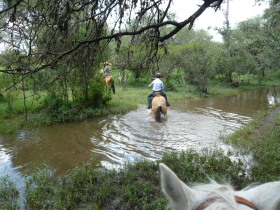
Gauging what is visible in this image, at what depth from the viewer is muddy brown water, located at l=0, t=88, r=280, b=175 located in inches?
233

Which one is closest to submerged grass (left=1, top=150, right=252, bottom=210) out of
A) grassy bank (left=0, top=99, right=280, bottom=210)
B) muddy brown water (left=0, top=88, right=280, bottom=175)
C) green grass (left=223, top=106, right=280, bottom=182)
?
grassy bank (left=0, top=99, right=280, bottom=210)

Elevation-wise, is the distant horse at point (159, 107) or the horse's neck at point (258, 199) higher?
the horse's neck at point (258, 199)

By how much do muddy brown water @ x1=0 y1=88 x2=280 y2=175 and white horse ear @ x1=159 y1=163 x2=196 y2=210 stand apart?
14.9 ft

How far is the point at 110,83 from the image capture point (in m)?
13.7

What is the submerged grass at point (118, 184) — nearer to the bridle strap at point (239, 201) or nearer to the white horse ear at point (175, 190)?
the bridle strap at point (239, 201)

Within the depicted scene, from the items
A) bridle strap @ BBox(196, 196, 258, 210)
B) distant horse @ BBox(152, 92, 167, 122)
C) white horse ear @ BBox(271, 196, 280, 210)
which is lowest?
distant horse @ BBox(152, 92, 167, 122)

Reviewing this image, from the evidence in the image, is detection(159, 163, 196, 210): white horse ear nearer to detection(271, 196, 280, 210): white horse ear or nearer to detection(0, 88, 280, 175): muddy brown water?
detection(271, 196, 280, 210): white horse ear

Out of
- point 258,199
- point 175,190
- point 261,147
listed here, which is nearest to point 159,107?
point 261,147

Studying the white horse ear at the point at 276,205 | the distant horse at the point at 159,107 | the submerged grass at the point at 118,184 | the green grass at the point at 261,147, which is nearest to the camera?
the white horse ear at the point at 276,205

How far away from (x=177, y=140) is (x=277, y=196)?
6.46 m

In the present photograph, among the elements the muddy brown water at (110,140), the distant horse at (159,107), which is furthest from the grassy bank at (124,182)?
the distant horse at (159,107)

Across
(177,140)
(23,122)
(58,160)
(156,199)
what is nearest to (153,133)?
(177,140)

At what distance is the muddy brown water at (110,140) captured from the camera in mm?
5930

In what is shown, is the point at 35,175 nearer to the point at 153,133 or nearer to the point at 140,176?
the point at 140,176
